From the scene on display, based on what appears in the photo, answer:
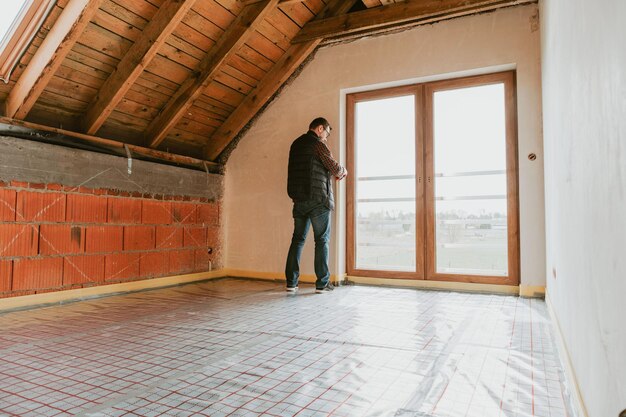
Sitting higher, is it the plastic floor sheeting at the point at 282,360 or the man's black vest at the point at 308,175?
the man's black vest at the point at 308,175

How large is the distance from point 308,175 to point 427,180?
104cm

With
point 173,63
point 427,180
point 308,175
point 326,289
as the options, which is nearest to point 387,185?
point 427,180

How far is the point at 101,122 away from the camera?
304cm

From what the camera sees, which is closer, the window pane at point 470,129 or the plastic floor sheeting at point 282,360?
the plastic floor sheeting at point 282,360

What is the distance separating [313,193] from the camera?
322 centimetres

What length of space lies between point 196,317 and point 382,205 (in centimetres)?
195

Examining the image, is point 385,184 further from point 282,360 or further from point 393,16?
point 282,360

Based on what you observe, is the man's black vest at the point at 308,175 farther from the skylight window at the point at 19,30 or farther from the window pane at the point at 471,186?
the skylight window at the point at 19,30

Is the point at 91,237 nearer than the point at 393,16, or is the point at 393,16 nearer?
the point at 91,237

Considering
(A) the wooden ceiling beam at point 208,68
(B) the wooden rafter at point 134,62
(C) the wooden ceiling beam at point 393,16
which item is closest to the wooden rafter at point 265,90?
(C) the wooden ceiling beam at point 393,16

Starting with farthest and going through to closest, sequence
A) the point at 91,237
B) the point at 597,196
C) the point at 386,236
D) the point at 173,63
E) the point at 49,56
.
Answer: the point at 386,236, the point at 173,63, the point at 91,237, the point at 49,56, the point at 597,196

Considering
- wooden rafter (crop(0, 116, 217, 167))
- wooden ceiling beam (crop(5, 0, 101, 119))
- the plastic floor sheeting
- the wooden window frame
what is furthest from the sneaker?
wooden ceiling beam (crop(5, 0, 101, 119))

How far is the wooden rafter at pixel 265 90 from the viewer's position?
3.68m

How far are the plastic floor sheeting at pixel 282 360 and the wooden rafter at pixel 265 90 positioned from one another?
1.93m
